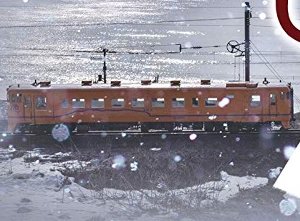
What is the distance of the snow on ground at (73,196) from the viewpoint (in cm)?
1295

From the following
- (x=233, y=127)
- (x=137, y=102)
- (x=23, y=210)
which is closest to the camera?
(x=23, y=210)

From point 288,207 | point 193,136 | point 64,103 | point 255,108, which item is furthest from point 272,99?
point 288,207

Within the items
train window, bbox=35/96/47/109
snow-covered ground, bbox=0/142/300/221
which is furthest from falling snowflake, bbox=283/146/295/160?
train window, bbox=35/96/47/109

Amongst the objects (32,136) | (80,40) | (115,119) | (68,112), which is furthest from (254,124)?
(80,40)

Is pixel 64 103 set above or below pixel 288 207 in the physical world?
above

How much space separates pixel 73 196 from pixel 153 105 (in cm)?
1042

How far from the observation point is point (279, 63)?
4382 inches

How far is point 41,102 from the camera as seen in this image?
81.0 ft

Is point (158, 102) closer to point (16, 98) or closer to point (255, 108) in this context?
point (255, 108)

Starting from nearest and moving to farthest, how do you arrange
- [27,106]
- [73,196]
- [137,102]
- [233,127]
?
[73,196] < [137,102] < [27,106] < [233,127]

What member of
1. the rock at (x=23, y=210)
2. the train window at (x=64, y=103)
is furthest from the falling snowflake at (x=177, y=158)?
the rock at (x=23, y=210)

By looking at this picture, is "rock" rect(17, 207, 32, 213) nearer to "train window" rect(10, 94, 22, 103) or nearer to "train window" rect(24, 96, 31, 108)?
"train window" rect(24, 96, 31, 108)

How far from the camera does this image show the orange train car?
2428cm

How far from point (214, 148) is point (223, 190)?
6.02 meters
